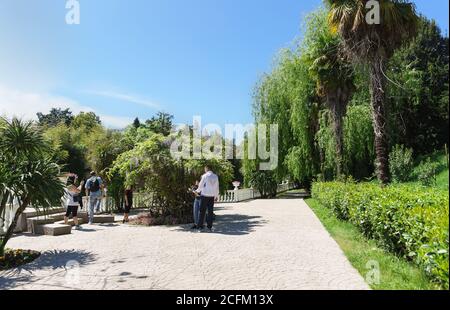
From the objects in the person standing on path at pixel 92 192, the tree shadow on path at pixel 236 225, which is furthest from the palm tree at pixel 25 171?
the person standing on path at pixel 92 192

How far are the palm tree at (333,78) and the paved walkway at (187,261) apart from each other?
10.4 meters

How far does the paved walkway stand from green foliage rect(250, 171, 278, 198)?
51.6ft

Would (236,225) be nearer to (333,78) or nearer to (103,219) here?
(103,219)

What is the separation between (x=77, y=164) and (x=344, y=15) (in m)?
34.4

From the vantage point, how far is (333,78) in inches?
764

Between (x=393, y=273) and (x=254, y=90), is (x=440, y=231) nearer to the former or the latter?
(x=393, y=273)

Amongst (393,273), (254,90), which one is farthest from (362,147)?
(393,273)

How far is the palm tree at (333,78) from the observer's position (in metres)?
19.5

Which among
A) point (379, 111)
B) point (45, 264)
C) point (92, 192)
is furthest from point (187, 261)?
point (379, 111)

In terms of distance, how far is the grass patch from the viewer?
16.7 ft

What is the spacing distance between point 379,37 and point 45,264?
37.8 ft

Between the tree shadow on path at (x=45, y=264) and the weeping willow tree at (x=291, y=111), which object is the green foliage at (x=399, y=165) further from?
the tree shadow on path at (x=45, y=264)
